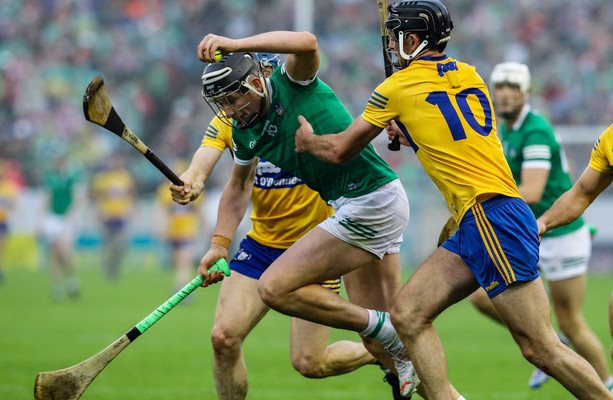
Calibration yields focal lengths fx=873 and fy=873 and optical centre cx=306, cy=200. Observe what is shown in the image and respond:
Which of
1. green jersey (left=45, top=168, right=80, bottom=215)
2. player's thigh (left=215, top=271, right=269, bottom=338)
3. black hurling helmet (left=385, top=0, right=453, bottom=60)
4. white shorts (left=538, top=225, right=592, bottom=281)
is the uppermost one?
black hurling helmet (left=385, top=0, right=453, bottom=60)

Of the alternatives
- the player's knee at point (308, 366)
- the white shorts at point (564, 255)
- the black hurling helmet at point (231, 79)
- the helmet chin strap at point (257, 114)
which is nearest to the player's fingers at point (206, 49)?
the black hurling helmet at point (231, 79)

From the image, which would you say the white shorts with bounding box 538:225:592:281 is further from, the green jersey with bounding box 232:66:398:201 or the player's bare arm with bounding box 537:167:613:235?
the green jersey with bounding box 232:66:398:201

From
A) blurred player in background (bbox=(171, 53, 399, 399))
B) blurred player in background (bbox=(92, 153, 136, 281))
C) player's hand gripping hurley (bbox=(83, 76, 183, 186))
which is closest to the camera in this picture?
player's hand gripping hurley (bbox=(83, 76, 183, 186))

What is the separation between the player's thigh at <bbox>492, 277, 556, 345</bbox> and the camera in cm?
424

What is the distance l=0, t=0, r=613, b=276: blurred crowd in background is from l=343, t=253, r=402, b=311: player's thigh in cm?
1377

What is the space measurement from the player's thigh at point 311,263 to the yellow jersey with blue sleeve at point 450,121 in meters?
0.77

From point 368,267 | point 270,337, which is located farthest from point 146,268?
point 368,267

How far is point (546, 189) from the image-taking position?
7020 millimetres

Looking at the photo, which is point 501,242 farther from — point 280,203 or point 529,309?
point 280,203

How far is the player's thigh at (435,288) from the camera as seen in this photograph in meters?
4.48

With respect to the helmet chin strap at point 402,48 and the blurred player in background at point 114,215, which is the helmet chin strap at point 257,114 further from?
the blurred player in background at point 114,215

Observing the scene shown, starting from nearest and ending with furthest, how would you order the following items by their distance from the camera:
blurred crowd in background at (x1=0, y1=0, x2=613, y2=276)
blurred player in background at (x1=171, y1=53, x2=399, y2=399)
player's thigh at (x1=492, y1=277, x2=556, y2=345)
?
1. player's thigh at (x1=492, y1=277, x2=556, y2=345)
2. blurred player in background at (x1=171, y1=53, x2=399, y2=399)
3. blurred crowd in background at (x1=0, y1=0, x2=613, y2=276)

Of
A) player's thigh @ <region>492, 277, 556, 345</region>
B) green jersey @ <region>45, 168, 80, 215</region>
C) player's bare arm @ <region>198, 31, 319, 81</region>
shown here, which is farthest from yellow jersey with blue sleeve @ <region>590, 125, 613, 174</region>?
green jersey @ <region>45, 168, 80, 215</region>

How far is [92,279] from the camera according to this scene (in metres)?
17.8
